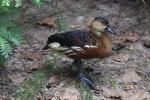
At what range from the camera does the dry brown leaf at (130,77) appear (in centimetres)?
451

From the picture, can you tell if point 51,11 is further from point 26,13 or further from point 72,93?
point 72,93

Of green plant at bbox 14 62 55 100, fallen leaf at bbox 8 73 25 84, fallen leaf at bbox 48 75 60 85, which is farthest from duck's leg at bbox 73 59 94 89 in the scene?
fallen leaf at bbox 8 73 25 84

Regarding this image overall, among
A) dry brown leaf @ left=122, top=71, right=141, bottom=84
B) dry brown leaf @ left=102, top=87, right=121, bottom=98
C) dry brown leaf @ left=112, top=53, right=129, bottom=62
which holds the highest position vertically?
dry brown leaf @ left=112, top=53, right=129, bottom=62

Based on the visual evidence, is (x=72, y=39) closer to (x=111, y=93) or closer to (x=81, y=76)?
(x=81, y=76)

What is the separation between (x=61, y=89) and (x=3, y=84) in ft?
1.76

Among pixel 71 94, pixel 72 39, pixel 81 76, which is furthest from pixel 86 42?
pixel 71 94

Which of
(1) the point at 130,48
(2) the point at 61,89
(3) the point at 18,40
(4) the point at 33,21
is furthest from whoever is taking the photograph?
(4) the point at 33,21

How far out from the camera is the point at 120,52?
5004mm

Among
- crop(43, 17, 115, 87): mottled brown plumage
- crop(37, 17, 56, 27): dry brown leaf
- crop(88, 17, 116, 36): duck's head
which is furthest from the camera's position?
crop(37, 17, 56, 27): dry brown leaf

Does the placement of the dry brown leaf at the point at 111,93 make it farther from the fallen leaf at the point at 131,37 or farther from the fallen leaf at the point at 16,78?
the fallen leaf at the point at 131,37

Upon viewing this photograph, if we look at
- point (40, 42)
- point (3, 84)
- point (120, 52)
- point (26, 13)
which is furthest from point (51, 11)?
point (3, 84)

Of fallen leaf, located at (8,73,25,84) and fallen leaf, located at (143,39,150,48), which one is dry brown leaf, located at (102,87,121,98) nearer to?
fallen leaf, located at (8,73,25,84)

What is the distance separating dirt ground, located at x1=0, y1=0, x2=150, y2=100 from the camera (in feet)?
14.3

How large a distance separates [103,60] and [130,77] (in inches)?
16.4
